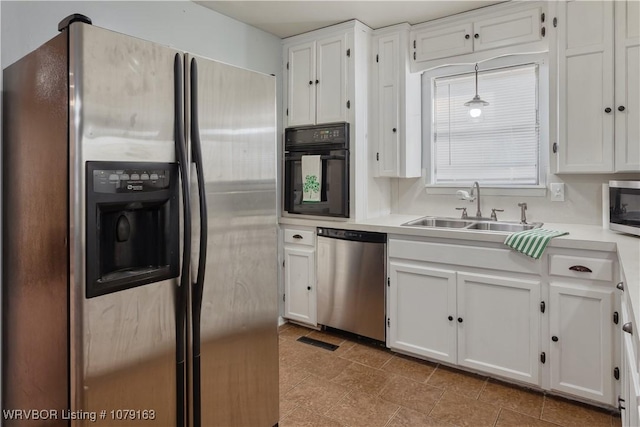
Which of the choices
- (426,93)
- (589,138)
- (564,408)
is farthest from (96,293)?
(426,93)

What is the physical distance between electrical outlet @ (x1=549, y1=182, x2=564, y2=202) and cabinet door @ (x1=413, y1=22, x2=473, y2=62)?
1.11m

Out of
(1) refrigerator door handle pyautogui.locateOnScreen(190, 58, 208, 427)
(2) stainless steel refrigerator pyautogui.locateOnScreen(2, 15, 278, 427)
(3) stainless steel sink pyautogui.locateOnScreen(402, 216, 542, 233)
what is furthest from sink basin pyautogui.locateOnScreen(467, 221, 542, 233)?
(1) refrigerator door handle pyautogui.locateOnScreen(190, 58, 208, 427)

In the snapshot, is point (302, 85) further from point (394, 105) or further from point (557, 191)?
point (557, 191)

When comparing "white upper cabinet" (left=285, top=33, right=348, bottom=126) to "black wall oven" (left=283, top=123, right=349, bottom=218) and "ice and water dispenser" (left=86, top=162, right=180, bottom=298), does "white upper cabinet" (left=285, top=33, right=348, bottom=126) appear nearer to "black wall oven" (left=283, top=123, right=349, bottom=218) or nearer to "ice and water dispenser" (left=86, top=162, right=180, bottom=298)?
"black wall oven" (left=283, top=123, right=349, bottom=218)

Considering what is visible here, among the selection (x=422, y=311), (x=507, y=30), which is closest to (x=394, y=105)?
(x=507, y=30)

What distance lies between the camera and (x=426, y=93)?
3.42 metres

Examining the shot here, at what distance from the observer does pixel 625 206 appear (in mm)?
2250

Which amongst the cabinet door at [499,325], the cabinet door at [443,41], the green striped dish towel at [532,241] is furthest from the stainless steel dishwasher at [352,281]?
the cabinet door at [443,41]

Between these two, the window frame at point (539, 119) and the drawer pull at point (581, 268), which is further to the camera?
the window frame at point (539, 119)

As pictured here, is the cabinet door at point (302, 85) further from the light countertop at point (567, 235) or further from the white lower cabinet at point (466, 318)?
the white lower cabinet at point (466, 318)

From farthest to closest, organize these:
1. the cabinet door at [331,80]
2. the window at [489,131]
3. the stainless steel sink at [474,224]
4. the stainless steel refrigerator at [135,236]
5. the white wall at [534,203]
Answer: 1. the cabinet door at [331,80]
2. the window at [489,131]
3. the stainless steel sink at [474,224]
4. the white wall at [534,203]
5. the stainless steel refrigerator at [135,236]

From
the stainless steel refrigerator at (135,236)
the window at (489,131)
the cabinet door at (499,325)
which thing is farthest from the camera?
the window at (489,131)

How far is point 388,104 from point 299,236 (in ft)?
4.13

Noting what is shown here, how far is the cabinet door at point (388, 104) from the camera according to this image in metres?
3.19
